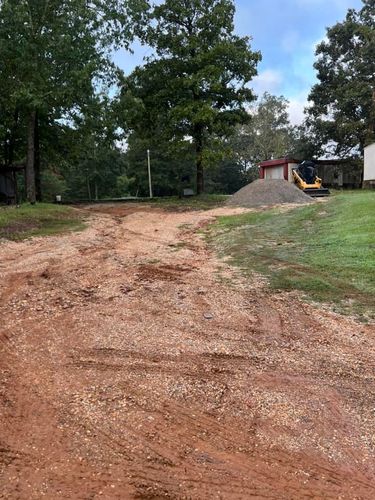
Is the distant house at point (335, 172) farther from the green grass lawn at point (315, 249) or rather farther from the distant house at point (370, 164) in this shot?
the green grass lawn at point (315, 249)

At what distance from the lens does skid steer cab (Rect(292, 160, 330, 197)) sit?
21547 millimetres

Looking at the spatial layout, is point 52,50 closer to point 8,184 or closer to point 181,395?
point 8,184

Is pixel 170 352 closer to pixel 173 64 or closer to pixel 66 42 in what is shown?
pixel 66 42

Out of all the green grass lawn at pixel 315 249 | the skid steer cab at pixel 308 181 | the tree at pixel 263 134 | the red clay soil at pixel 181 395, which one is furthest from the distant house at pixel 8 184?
the tree at pixel 263 134

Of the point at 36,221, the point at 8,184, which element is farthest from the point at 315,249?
the point at 8,184

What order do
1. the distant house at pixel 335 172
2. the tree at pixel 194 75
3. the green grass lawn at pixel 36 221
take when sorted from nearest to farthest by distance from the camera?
the green grass lawn at pixel 36 221 < the tree at pixel 194 75 < the distant house at pixel 335 172

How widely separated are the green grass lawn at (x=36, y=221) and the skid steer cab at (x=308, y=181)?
11470 mm

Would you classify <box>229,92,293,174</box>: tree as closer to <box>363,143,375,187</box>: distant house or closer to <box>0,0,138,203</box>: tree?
<box>363,143,375,187</box>: distant house

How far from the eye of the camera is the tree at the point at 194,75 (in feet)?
68.7

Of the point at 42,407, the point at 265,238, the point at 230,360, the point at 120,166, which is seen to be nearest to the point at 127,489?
the point at 42,407

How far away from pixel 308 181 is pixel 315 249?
15.2 meters

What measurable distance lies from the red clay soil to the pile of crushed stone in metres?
12.5

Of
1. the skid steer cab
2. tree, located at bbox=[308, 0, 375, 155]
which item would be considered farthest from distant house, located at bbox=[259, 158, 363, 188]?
the skid steer cab

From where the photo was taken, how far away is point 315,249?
862cm
